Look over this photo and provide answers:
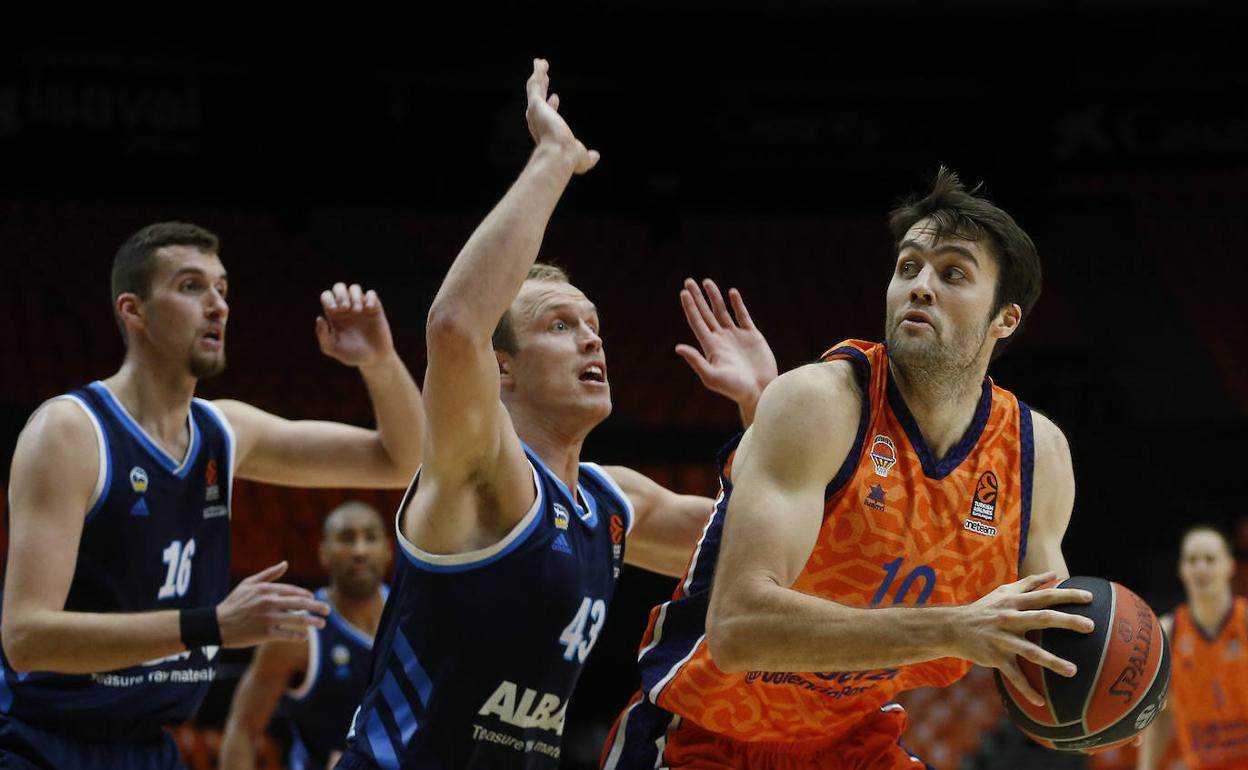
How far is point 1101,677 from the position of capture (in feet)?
10.0

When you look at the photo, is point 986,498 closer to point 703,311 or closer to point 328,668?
point 703,311

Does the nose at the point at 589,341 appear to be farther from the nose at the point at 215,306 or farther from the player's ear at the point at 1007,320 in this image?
the nose at the point at 215,306

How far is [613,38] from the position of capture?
60.0 ft

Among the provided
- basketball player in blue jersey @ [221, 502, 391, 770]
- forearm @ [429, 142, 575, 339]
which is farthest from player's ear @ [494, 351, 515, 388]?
basketball player in blue jersey @ [221, 502, 391, 770]

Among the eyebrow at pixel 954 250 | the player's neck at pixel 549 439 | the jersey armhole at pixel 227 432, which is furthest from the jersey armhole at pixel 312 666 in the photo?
the eyebrow at pixel 954 250

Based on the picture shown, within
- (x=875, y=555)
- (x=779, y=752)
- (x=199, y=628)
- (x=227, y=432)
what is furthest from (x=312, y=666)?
(x=875, y=555)

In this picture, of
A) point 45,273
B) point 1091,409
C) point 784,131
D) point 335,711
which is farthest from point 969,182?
point 335,711

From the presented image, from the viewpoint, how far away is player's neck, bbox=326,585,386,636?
23.5 feet

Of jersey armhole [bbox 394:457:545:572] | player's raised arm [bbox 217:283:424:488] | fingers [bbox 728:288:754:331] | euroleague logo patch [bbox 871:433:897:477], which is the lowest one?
jersey armhole [bbox 394:457:545:572]

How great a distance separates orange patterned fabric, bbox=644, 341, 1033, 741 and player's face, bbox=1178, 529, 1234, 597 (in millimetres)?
5147

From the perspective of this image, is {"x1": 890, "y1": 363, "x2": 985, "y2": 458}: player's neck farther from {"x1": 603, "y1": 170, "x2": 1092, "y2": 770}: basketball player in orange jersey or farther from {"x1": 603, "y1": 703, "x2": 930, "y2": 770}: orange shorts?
{"x1": 603, "y1": 703, "x2": 930, "y2": 770}: orange shorts

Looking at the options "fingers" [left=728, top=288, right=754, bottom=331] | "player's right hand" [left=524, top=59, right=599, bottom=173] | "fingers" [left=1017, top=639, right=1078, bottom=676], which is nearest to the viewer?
"fingers" [left=1017, top=639, right=1078, bottom=676]

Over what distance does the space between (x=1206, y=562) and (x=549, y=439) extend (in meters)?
5.76

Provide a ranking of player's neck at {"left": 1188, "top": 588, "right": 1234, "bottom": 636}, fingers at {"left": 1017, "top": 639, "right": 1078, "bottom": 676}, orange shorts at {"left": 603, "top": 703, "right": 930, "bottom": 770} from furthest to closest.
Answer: player's neck at {"left": 1188, "top": 588, "right": 1234, "bottom": 636} → orange shorts at {"left": 603, "top": 703, "right": 930, "bottom": 770} → fingers at {"left": 1017, "top": 639, "right": 1078, "bottom": 676}
